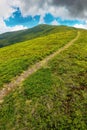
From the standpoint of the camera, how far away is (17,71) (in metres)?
28.8

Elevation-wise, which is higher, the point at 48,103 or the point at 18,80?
the point at 18,80

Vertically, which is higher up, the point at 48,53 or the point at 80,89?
the point at 48,53

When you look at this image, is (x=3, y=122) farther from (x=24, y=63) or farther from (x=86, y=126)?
(x=24, y=63)

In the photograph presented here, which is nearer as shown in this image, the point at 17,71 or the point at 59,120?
the point at 59,120

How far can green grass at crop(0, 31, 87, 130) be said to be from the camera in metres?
18.6

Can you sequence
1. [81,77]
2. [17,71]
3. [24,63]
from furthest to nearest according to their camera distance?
1. [24,63]
2. [17,71]
3. [81,77]

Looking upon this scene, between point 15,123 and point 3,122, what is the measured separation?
1329 mm

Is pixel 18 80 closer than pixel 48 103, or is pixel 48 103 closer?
pixel 48 103

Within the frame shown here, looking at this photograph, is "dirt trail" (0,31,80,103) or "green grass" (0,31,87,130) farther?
"dirt trail" (0,31,80,103)

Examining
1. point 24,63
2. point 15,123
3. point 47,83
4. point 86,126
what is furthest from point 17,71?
point 86,126

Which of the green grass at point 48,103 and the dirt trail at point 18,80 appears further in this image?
the dirt trail at point 18,80

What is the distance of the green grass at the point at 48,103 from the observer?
61.1ft

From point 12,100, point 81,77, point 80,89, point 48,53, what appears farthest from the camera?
point 48,53

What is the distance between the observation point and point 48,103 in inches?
830
